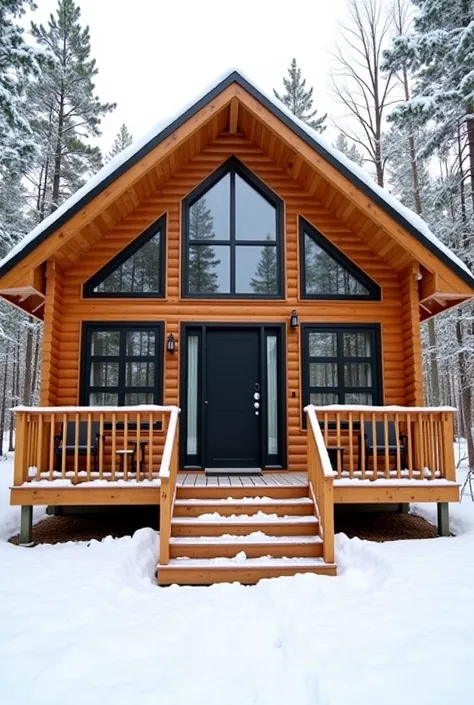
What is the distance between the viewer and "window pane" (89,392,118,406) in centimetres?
695

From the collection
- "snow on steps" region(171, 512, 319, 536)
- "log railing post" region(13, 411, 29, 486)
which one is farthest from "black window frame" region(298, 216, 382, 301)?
"log railing post" region(13, 411, 29, 486)

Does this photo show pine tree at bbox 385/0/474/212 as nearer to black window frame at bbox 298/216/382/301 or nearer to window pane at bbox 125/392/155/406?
black window frame at bbox 298/216/382/301

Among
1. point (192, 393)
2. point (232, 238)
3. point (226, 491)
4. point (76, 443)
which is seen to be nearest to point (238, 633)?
point (226, 491)

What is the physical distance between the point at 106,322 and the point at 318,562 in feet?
13.8

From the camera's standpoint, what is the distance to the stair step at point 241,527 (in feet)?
16.3

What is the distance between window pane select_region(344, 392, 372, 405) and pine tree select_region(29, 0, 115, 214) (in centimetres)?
1141

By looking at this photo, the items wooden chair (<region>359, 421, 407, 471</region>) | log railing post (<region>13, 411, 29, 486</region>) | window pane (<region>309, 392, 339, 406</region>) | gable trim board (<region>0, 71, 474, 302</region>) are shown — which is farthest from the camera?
window pane (<region>309, 392, 339, 406</region>)

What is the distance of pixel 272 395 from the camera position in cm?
715

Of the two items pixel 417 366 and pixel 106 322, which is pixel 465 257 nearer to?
pixel 417 366

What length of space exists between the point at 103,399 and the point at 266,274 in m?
2.88

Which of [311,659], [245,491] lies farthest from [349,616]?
[245,491]

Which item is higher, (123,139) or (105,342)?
(123,139)

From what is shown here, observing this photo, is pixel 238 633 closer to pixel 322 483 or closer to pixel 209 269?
pixel 322 483

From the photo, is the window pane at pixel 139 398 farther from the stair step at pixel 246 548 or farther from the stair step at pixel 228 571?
the stair step at pixel 228 571
